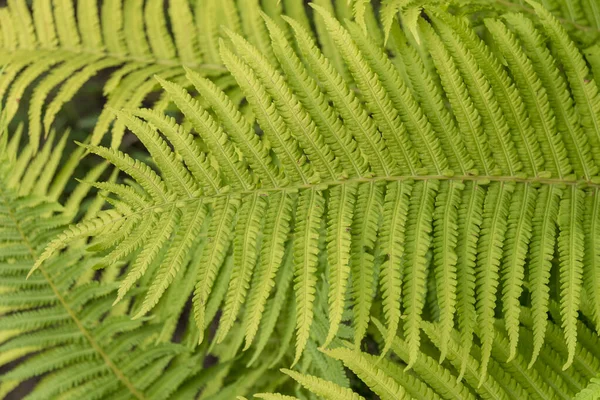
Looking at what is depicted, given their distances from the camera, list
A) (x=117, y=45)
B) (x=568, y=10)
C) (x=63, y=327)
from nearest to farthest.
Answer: (x=568, y=10), (x=63, y=327), (x=117, y=45)

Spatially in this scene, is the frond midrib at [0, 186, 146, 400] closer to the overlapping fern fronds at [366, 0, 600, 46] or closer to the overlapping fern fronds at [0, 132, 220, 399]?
the overlapping fern fronds at [0, 132, 220, 399]

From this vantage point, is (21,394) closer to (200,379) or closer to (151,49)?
(200,379)

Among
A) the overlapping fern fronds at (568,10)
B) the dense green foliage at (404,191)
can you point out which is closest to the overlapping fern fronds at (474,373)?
the dense green foliage at (404,191)

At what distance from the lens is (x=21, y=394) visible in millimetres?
2613

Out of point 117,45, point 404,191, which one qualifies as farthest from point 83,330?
point 404,191

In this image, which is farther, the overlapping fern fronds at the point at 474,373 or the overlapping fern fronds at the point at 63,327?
the overlapping fern fronds at the point at 63,327

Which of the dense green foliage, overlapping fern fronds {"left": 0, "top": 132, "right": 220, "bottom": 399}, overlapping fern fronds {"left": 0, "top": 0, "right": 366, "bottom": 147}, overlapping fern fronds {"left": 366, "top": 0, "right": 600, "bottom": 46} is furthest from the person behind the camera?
overlapping fern fronds {"left": 0, "top": 0, "right": 366, "bottom": 147}

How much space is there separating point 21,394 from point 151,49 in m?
1.68

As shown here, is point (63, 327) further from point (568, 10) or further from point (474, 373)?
point (568, 10)

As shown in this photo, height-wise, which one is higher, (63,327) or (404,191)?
(404,191)

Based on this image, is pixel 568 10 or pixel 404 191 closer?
pixel 404 191

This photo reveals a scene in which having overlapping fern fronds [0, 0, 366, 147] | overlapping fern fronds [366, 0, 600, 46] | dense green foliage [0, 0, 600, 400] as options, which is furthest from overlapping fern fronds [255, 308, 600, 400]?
overlapping fern fronds [0, 0, 366, 147]

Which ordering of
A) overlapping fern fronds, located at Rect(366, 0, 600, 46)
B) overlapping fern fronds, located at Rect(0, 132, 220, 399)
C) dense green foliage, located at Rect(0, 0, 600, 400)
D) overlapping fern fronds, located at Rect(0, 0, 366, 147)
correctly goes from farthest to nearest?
1. overlapping fern fronds, located at Rect(0, 0, 366, 147)
2. overlapping fern fronds, located at Rect(0, 132, 220, 399)
3. overlapping fern fronds, located at Rect(366, 0, 600, 46)
4. dense green foliage, located at Rect(0, 0, 600, 400)

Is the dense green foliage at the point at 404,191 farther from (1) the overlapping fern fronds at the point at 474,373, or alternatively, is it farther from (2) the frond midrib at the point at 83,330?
(2) the frond midrib at the point at 83,330
